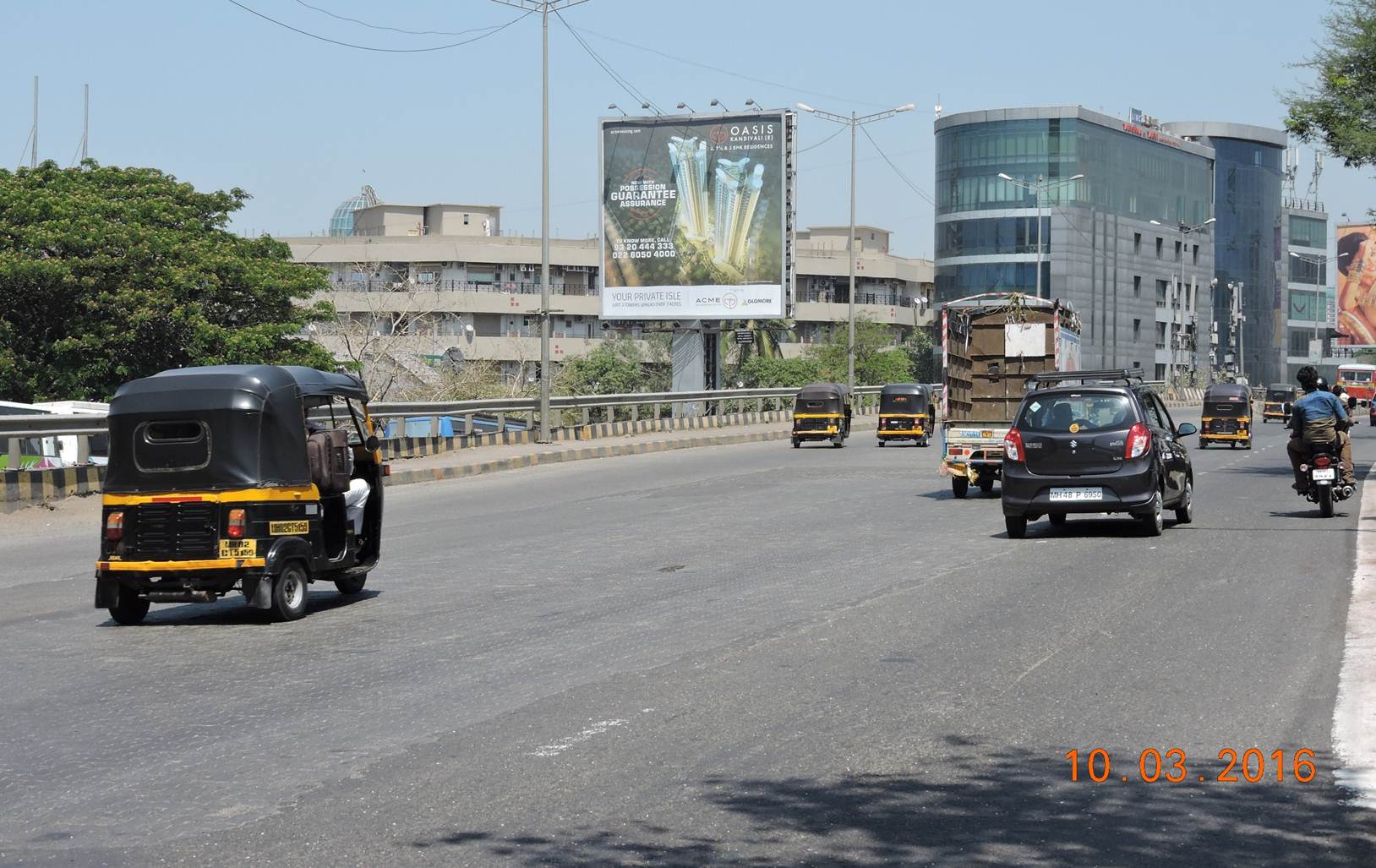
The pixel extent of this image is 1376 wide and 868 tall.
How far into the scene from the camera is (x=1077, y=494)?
16.5m

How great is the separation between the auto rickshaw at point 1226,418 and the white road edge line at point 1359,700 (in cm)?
2834

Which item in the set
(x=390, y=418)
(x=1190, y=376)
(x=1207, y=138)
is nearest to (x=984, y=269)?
(x=1190, y=376)

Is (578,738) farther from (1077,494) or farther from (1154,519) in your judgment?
(1154,519)

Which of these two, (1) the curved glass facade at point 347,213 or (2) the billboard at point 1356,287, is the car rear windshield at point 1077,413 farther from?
(2) the billboard at point 1356,287

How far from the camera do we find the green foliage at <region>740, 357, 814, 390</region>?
275 feet

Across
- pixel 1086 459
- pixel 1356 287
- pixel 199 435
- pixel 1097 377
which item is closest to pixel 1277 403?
pixel 1097 377

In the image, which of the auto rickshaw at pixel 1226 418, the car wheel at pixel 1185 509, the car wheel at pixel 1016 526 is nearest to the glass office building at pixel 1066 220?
the auto rickshaw at pixel 1226 418

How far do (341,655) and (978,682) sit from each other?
154 inches

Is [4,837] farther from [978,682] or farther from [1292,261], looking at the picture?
[1292,261]

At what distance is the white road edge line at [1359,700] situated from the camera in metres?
6.36

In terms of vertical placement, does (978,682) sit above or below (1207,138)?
below

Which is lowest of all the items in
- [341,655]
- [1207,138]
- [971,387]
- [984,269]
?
[341,655]

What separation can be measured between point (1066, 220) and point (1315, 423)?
10424 centimetres

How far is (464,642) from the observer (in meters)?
10.1
